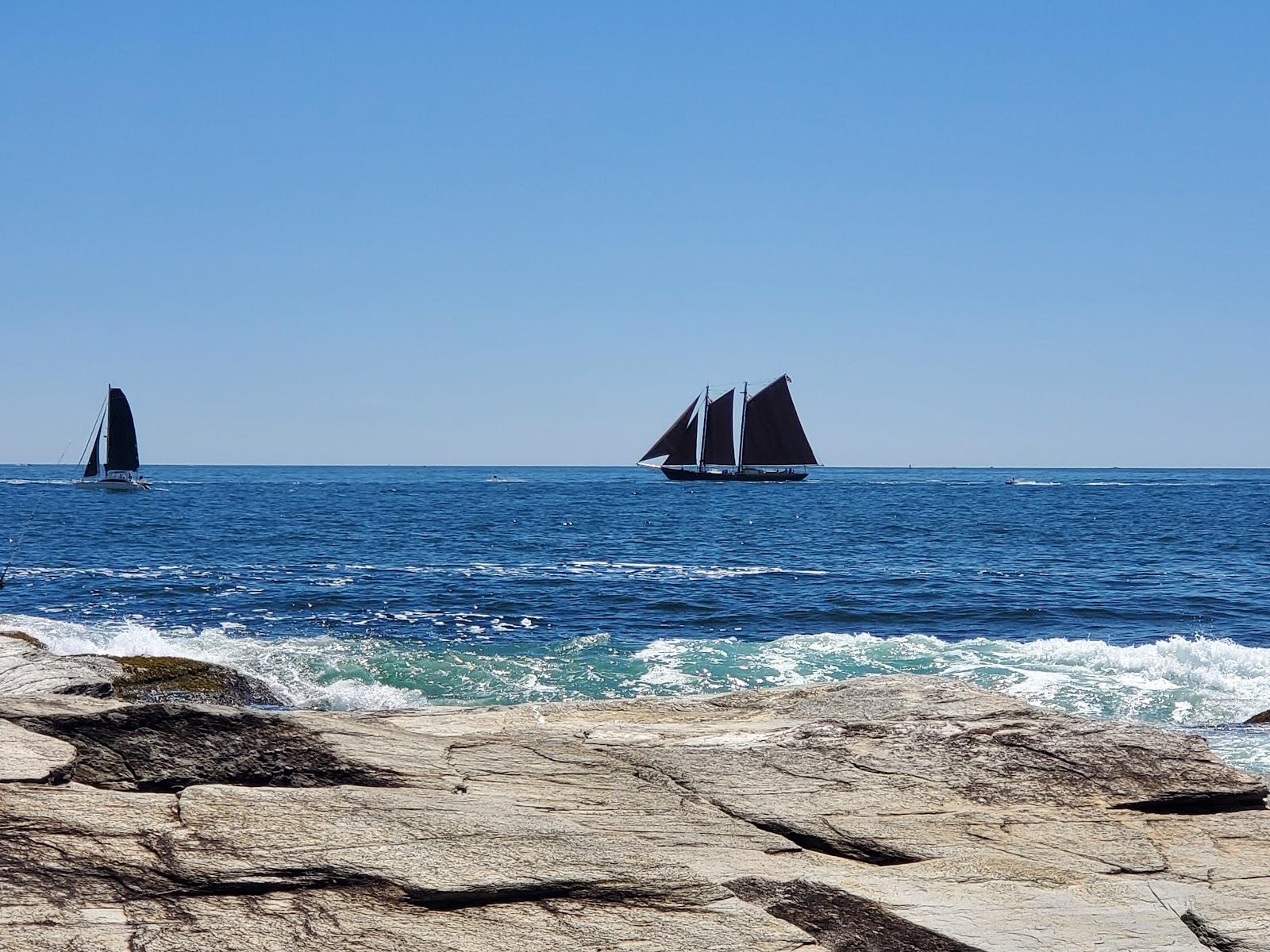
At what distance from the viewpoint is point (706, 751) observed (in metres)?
7.46

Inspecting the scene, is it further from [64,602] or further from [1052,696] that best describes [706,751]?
[64,602]

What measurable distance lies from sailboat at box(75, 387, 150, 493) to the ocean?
32323 millimetres

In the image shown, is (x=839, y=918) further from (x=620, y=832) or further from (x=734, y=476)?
(x=734, y=476)

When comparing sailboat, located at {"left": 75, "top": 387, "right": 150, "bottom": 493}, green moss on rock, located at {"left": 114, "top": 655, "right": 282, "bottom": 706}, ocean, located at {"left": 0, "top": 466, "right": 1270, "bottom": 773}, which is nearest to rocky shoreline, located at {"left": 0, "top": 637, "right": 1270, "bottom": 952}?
ocean, located at {"left": 0, "top": 466, "right": 1270, "bottom": 773}

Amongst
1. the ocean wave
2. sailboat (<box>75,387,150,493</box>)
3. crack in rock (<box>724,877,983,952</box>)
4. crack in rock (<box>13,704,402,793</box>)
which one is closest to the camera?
crack in rock (<box>724,877,983,952</box>)

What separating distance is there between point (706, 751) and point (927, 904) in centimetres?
249

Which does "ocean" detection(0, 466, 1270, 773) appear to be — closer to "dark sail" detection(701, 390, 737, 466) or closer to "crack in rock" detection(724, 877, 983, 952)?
"crack in rock" detection(724, 877, 983, 952)

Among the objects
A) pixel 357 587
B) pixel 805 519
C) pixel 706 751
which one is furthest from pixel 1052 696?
pixel 805 519

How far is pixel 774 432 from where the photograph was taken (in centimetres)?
12494

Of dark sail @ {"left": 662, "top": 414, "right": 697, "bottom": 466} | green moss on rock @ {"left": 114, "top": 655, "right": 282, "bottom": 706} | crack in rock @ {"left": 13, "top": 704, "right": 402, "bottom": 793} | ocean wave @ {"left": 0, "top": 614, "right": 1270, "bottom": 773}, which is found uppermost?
dark sail @ {"left": 662, "top": 414, "right": 697, "bottom": 466}

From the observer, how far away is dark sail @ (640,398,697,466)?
131 m

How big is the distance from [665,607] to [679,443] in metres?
104

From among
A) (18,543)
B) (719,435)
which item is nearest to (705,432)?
(719,435)

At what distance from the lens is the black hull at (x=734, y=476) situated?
13212 centimetres
